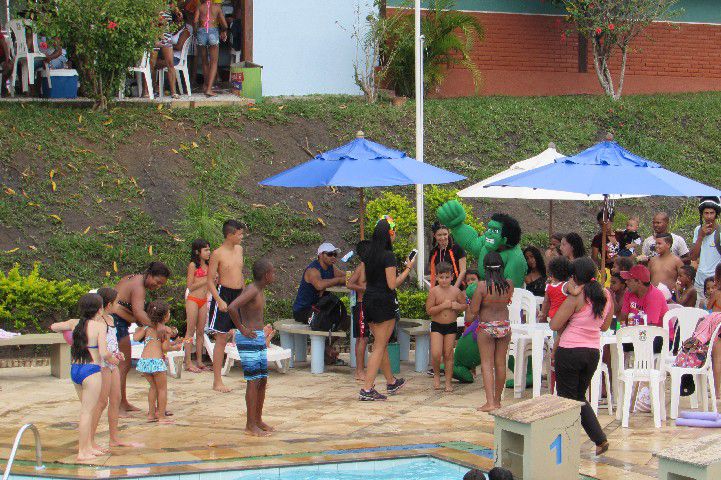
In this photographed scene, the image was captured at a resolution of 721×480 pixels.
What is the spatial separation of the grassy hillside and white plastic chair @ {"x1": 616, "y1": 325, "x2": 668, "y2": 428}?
568 cm

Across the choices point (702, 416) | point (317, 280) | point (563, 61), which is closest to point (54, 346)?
point (317, 280)

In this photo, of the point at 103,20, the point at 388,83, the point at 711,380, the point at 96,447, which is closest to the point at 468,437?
the point at 711,380

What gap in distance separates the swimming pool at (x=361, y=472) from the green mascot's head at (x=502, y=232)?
12.4ft

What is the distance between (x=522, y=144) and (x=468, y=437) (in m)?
9.65

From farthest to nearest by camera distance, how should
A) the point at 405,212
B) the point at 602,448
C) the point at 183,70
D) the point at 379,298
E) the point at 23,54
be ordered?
the point at 183,70
the point at 23,54
the point at 405,212
the point at 379,298
the point at 602,448

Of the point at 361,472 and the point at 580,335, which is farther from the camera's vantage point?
the point at 580,335

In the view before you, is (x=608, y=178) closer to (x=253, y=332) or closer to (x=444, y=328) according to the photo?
(x=444, y=328)

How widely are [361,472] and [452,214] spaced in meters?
5.09

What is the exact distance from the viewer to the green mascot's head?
1205cm

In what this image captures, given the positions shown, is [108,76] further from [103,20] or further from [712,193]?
[712,193]

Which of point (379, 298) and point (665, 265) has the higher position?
point (665, 265)

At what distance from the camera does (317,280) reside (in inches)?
500

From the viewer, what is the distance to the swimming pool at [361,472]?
27.7ft

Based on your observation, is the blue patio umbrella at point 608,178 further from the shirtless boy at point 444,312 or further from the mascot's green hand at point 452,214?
the mascot's green hand at point 452,214
